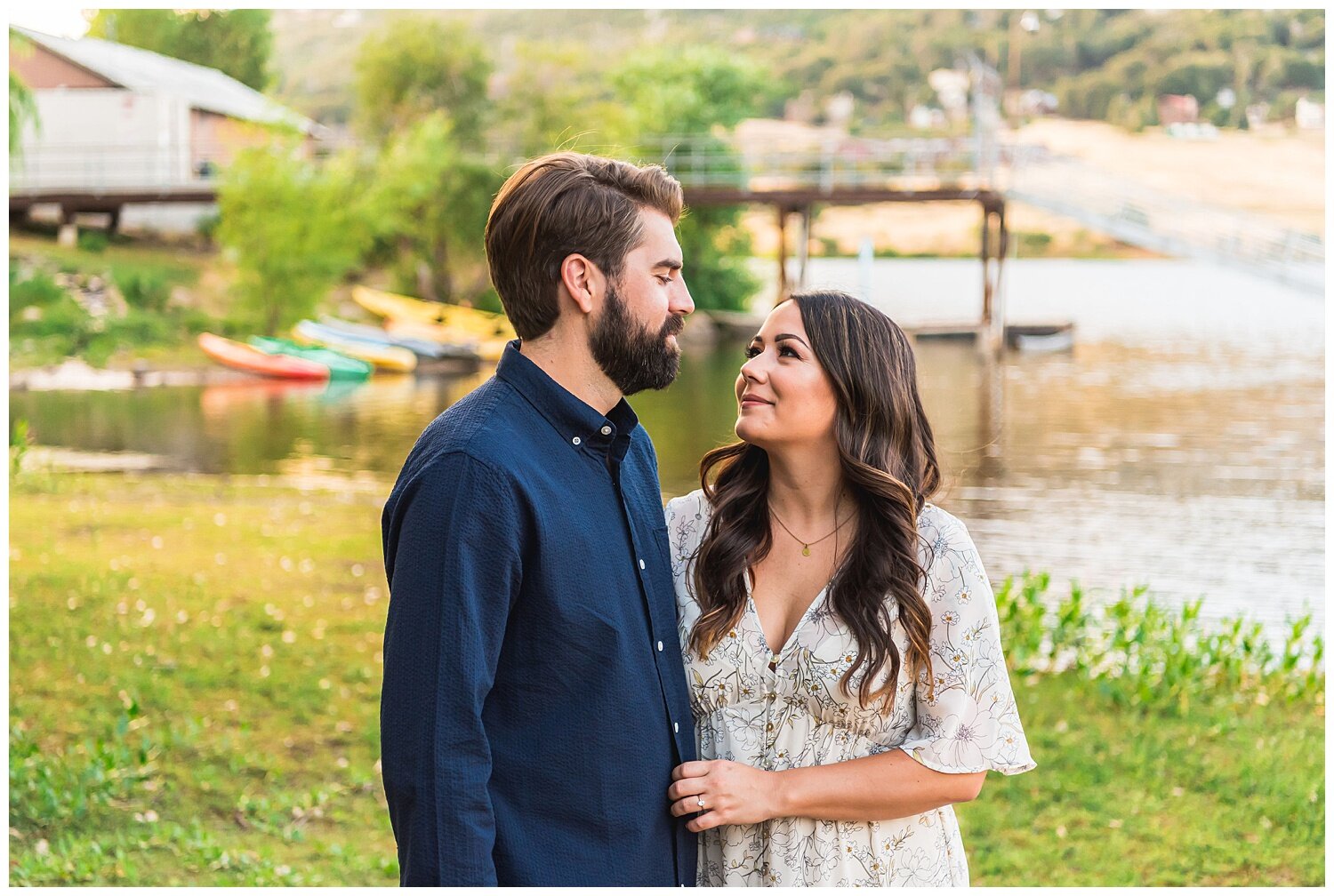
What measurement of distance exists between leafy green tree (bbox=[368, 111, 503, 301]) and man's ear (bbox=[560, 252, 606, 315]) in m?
32.1

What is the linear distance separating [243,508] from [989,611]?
32.0ft

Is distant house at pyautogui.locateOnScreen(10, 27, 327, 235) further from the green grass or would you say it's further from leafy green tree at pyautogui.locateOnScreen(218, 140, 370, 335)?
the green grass

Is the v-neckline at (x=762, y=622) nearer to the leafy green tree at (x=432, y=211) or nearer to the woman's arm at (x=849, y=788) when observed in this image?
the woman's arm at (x=849, y=788)

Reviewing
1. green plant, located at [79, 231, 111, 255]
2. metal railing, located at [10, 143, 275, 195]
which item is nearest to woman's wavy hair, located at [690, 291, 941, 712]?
metal railing, located at [10, 143, 275, 195]

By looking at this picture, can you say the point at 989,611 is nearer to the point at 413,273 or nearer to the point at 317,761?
the point at 317,761

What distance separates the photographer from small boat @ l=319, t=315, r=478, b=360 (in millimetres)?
27891

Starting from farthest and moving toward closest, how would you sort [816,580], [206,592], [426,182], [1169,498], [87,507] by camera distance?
[426,182] < [1169,498] < [87,507] < [206,592] < [816,580]

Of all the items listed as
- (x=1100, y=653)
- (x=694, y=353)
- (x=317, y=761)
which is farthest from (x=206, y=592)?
(x=694, y=353)

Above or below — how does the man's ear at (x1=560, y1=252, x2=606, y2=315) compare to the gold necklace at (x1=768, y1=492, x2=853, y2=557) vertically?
above

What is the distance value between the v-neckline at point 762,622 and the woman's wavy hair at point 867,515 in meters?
0.02

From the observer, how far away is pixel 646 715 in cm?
188

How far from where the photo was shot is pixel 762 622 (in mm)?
2078

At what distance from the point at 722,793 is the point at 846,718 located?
9.1 inches

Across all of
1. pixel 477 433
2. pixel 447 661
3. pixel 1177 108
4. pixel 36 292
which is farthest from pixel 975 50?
pixel 447 661
